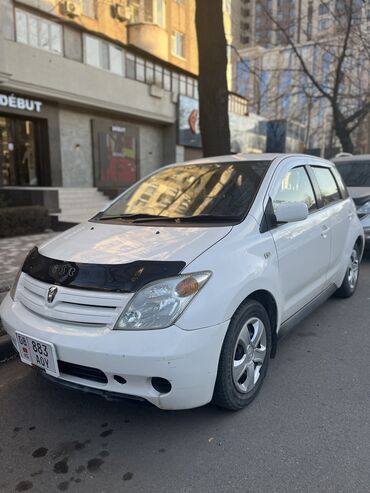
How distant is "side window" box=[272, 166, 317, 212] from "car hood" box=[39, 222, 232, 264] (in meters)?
0.81

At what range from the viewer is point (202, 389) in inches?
97.1

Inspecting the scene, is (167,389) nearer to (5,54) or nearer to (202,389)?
(202,389)

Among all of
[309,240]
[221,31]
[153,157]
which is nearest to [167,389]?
[309,240]

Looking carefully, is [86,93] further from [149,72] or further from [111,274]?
[111,274]

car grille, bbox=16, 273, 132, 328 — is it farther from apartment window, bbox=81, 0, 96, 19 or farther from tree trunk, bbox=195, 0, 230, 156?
apartment window, bbox=81, 0, 96, 19

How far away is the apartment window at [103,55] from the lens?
54.4 feet

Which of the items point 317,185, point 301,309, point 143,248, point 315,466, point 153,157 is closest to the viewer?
point 315,466

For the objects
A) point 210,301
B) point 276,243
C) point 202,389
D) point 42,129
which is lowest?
point 202,389

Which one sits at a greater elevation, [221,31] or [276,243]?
[221,31]

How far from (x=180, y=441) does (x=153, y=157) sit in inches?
804

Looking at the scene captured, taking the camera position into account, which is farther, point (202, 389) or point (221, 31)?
point (221, 31)

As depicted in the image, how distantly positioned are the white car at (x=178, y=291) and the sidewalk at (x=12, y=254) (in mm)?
2689

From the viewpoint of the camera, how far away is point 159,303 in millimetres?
2420

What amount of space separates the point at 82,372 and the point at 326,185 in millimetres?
3345
